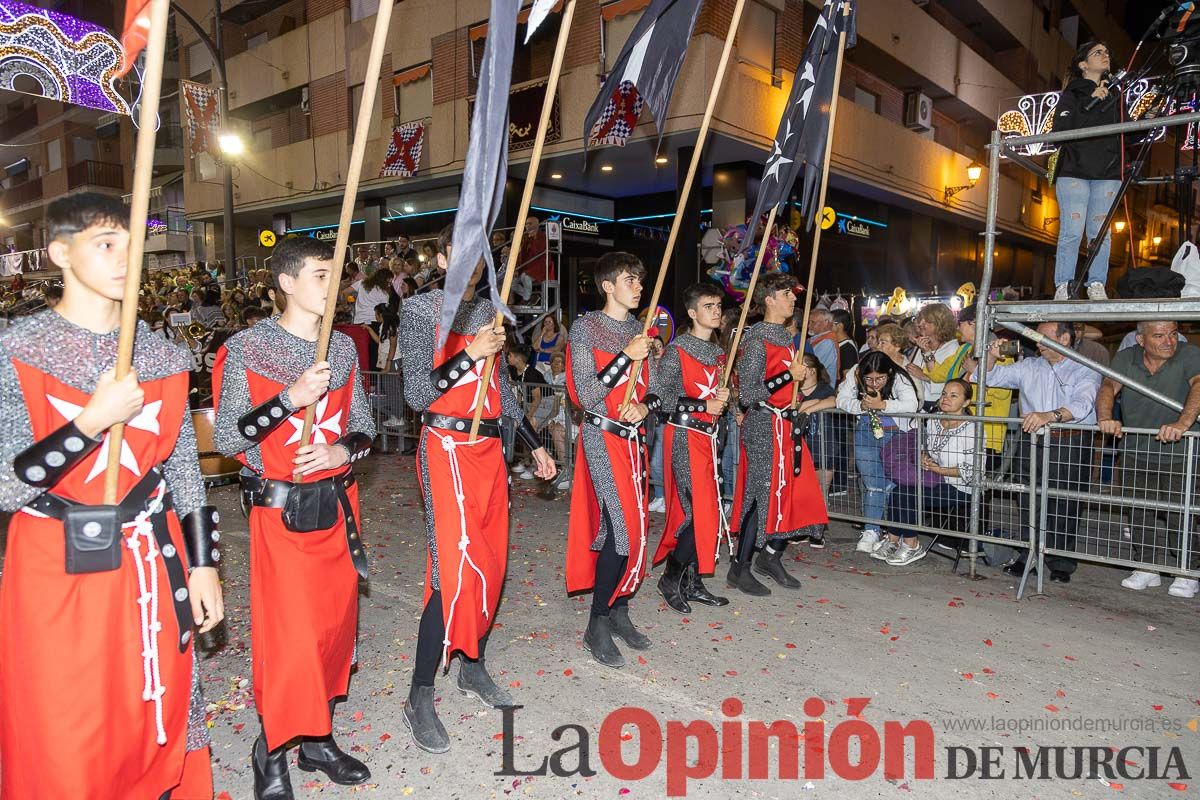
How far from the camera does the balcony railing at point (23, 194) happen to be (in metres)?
33.9

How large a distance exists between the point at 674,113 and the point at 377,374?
20.3 ft

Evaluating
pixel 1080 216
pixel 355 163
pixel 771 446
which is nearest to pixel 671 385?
pixel 771 446

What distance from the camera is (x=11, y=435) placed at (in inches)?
72.9

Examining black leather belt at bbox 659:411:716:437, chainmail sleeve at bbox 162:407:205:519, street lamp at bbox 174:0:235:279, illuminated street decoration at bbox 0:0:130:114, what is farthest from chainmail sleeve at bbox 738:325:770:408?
street lamp at bbox 174:0:235:279

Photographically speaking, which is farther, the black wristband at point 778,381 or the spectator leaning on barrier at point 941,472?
the spectator leaning on barrier at point 941,472

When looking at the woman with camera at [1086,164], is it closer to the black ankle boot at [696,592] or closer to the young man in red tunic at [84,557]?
the black ankle boot at [696,592]

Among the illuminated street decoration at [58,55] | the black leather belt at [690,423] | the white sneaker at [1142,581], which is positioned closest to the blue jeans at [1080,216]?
the white sneaker at [1142,581]

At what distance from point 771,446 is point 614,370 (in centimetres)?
164

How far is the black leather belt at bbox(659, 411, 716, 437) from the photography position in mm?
4406

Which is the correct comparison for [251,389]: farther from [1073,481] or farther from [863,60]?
[863,60]

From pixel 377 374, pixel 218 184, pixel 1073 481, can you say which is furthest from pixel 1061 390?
pixel 218 184

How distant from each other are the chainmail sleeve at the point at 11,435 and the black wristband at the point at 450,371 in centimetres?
142

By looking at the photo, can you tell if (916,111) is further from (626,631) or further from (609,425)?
(626,631)

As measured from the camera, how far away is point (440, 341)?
234cm
